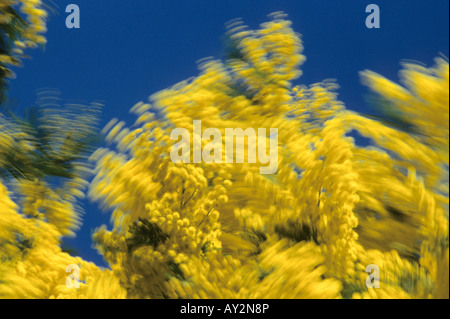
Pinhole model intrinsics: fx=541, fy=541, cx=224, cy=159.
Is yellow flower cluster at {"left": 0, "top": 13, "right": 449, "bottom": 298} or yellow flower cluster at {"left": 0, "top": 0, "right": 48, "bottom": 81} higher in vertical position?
yellow flower cluster at {"left": 0, "top": 0, "right": 48, "bottom": 81}

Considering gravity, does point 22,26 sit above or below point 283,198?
above

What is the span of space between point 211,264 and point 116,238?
0.90ft

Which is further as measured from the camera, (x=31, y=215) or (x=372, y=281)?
(x=31, y=215)

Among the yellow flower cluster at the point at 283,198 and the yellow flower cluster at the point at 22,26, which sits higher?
the yellow flower cluster at the point at 22,26

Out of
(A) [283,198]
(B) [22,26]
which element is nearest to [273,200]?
(A) [283,198]

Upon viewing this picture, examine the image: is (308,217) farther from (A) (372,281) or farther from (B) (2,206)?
(B) (2,206)

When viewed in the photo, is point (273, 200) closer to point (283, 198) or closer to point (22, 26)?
point (283, 198)

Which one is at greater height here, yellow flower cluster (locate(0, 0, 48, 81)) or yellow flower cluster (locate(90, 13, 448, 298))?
yellow flower cluster (locate(0, 0, 48, 81))

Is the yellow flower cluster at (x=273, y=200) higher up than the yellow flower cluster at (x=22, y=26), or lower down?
lower down

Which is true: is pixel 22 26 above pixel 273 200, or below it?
above
